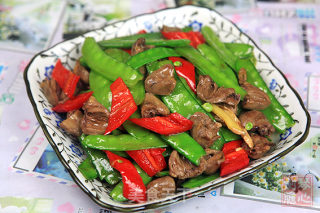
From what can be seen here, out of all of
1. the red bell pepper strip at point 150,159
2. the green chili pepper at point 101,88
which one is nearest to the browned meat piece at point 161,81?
the green chili pepper at point 101,88

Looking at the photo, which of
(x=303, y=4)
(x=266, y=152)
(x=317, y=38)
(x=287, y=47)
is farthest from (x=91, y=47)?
(x=303, y=4)

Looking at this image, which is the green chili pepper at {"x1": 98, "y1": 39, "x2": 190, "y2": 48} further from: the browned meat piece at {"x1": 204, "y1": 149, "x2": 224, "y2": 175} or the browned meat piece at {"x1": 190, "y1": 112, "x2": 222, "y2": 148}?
the browned meat piece at {"x1": 204, "y1": 149, "x2": 224, "y2": 175}

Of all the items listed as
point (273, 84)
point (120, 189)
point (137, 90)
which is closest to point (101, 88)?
point (137, 90)

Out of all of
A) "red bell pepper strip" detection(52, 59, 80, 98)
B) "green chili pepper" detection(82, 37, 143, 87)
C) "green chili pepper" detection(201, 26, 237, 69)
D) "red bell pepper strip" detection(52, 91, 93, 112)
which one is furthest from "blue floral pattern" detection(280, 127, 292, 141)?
"red bell pepper strip" detection(52, 59, 80, 98)

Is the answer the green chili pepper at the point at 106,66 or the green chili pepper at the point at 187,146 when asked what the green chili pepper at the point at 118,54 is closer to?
the green chili pepper at the point at 106,66

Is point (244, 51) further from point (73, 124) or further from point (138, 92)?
point (73, 124)

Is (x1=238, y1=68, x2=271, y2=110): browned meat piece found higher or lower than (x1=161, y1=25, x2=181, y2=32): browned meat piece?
Result: lower
